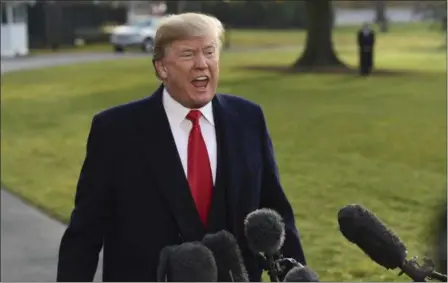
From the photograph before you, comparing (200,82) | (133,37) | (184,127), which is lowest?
(133,37)

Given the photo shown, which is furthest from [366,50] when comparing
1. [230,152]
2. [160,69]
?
[160,69]

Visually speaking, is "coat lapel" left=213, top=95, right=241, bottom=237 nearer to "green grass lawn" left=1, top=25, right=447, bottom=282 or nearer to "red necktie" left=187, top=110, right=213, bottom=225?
"red necktie" left=187, top=110, right=213, bottom=225

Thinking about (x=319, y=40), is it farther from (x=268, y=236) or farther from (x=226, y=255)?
(x=226, y=255)

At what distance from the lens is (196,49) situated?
7.86ft

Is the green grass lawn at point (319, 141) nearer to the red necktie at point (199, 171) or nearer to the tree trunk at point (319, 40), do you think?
the red necktie at point (199, 171)

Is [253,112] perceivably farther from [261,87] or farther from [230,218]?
[261,87]

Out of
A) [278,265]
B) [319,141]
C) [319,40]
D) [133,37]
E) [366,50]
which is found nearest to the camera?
[278,265]

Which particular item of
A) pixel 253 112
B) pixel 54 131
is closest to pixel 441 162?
pixel 54 131

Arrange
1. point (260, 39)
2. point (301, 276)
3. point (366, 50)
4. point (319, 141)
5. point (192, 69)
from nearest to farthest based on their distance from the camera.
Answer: point (301, 276) < point (192, 69) < point (319, 141) < point (366, 50) < point (260, 39)

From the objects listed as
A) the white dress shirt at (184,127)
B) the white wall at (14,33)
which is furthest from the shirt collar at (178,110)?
the white wall at (14,33)

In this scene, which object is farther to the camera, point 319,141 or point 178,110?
point 319,141

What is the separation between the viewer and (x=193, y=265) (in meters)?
1.95

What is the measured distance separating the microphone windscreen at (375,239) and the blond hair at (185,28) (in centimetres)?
63

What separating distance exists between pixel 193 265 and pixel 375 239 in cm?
41
